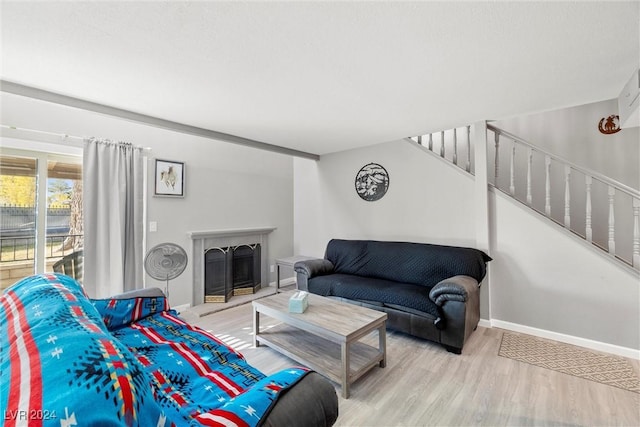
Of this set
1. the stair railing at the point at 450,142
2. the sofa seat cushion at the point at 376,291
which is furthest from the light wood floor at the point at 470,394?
the stair railing at the point at 450,142

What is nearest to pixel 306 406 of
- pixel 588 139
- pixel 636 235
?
pixel 636 235

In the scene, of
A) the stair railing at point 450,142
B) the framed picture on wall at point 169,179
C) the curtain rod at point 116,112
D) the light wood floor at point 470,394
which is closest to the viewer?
the light wood floor at point 470,394

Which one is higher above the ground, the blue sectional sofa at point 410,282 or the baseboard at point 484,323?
the blue sectional sofa at point 410,282

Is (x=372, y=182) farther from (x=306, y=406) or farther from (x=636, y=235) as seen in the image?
(x=306, y=406)

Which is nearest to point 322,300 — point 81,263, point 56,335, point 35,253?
point 56,335

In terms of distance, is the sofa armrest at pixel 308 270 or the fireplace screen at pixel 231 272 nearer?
the sofa armrest at pixel 308 270

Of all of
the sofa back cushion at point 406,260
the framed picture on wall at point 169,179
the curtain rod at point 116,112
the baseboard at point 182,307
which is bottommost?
the baseboard at point 182,307

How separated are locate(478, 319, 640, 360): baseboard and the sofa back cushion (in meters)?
0.64

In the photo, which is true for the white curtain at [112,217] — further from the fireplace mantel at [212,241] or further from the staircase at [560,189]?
the staircase at [560,189]

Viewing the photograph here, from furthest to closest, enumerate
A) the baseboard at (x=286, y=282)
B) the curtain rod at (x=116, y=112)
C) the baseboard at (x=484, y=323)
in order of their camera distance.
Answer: the baseboard at (x=286, y=282) < the baseboard at (x=484, y=323) < the curtain rod at (x=116, y=112)

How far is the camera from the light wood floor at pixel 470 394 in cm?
172

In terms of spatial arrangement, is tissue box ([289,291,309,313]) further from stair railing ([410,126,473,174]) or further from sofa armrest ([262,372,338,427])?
stair railing ([410,126,473,174])

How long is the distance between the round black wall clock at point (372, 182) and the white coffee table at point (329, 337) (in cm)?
199

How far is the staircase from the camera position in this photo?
9.30 feet
